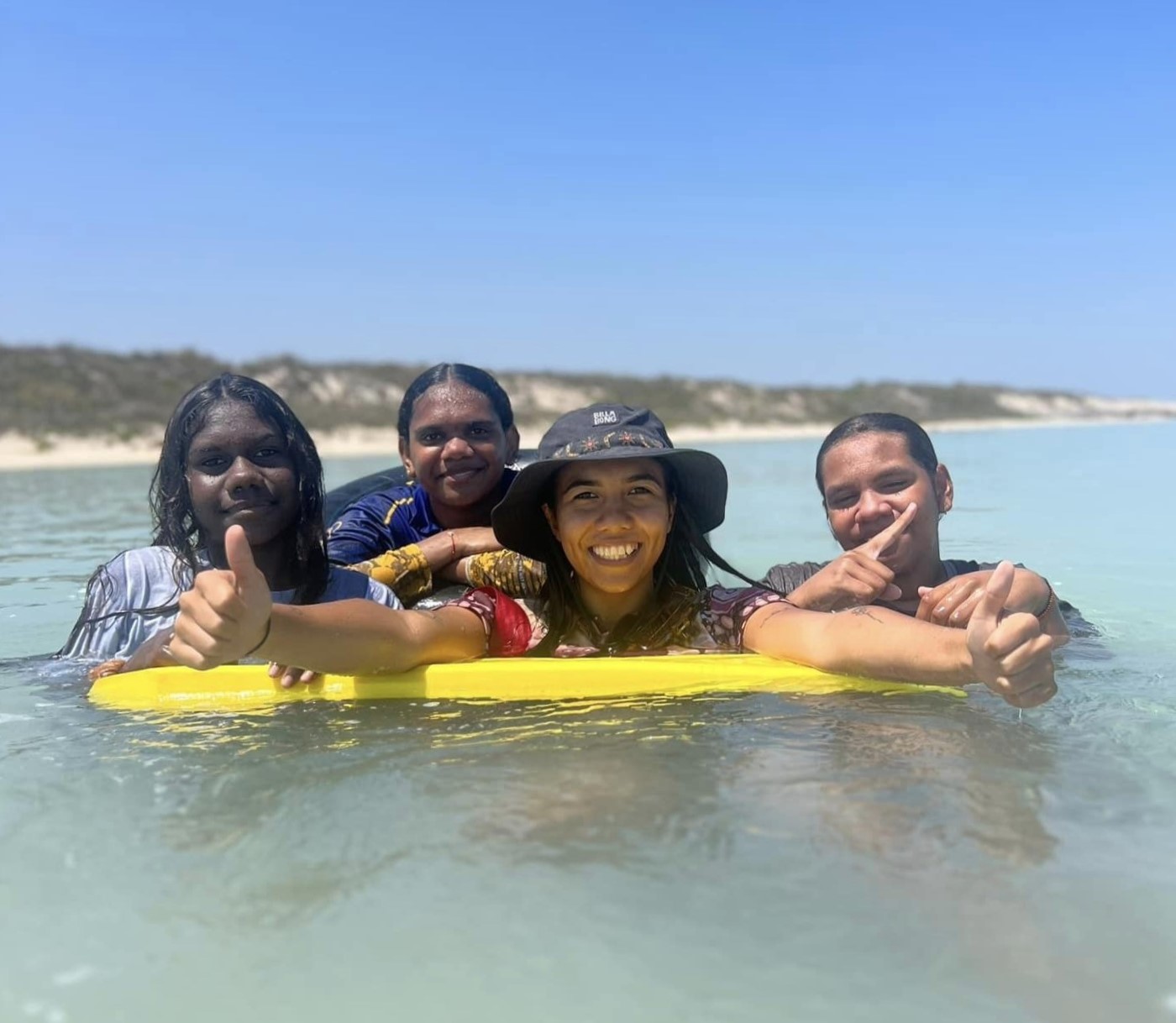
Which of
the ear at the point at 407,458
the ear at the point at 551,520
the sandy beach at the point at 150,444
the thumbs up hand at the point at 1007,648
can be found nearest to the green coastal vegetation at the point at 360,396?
the sandy beach at the point at 150,444

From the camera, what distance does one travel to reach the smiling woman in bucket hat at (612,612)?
2.13m

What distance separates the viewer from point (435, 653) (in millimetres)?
2818

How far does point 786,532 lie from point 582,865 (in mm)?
7328

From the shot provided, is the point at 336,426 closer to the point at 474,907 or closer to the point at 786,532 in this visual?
the point at 786,532

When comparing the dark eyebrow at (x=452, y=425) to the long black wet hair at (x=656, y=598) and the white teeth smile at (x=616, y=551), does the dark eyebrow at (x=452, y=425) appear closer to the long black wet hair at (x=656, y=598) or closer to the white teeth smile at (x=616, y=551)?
the long black wet hair at (x=656, y=598)

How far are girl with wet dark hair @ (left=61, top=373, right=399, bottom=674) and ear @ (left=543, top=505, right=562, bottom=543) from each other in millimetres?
630

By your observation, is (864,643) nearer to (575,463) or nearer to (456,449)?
(575,463)

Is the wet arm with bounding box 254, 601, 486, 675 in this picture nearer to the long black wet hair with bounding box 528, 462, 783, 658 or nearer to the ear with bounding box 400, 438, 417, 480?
the long black wet hair with bounding box 528, 462, 783, 658

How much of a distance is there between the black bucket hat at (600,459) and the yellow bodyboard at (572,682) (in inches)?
14.3

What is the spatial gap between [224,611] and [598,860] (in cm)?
84

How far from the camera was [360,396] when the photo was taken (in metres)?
31.2

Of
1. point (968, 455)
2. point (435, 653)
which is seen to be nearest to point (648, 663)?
point (435, 653)

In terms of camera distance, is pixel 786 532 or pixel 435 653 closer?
pixel 435 653

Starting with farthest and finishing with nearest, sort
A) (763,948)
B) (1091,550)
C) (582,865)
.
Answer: (1091,550)
(582,865)
(763,948)
